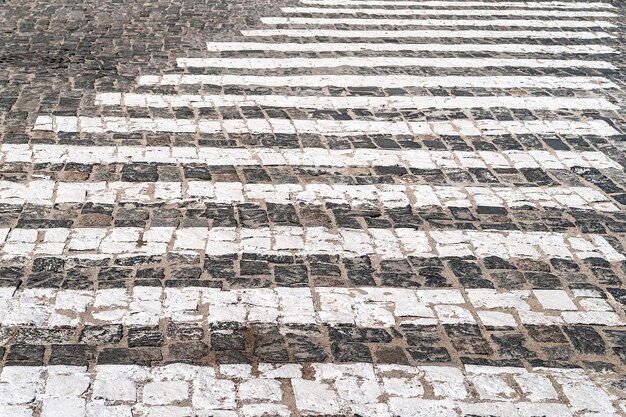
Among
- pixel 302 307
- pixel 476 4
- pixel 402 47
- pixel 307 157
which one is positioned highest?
pixel 302 307

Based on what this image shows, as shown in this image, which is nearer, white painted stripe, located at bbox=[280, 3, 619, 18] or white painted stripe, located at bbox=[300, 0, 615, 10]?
white painted stripe, located at bbox=[280, 3, 619, 18]

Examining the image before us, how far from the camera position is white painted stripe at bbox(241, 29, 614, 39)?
12.3m

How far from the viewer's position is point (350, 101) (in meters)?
9.94

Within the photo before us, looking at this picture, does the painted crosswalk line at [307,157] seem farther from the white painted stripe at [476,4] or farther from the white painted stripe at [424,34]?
the white painted stripe at [476,4]

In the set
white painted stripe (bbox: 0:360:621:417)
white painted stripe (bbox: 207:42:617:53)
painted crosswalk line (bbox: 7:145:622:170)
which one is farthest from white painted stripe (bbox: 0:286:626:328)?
white painted stripe (bbox: 207:42:617:53)

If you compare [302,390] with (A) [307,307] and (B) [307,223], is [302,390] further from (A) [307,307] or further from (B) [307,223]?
(B) [307,223]

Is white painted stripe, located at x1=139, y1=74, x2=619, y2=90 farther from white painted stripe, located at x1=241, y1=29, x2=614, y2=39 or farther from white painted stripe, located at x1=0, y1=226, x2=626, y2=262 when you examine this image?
white painted stripe, located at x1=0, y1=226, x2=626, y2=262

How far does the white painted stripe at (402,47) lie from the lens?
1161 cm

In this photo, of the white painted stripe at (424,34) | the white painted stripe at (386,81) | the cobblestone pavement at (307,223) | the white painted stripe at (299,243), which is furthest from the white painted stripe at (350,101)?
the white painted stripe at (299,243)

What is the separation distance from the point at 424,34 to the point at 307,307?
7.18 metres

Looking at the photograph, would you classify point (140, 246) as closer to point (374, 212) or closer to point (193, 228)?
point (193, 228)

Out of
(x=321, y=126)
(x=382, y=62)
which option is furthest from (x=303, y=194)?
(x=382, y=62)

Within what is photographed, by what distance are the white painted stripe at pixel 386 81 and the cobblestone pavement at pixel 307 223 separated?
0.04 m

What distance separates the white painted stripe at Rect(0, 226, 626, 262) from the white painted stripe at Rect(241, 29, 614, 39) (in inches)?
221
